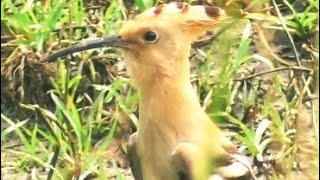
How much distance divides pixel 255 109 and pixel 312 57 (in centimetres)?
27

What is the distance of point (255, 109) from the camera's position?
3568 millimetres

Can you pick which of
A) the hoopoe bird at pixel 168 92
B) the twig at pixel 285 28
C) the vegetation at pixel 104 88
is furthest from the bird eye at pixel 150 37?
the twig at pixel 285 28

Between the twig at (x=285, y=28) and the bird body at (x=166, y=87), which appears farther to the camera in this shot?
the twig at (x=285, y=28)

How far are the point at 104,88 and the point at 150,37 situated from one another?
38.0 inches

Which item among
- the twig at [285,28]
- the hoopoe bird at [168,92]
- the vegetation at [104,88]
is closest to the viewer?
the hoopoe bird at [168,92]

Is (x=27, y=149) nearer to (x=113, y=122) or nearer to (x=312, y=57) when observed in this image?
(x=113, y=122)

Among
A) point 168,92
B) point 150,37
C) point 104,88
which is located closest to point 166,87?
point 168,92

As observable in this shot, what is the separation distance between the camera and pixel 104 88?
3662mm

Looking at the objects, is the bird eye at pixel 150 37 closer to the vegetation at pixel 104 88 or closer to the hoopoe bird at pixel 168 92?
the hoopoe bird at pixel 168 92

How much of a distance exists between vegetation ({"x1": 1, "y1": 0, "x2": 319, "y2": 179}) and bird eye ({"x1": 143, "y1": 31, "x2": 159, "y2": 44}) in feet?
1.88

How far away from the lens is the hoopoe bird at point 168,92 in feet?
8.63

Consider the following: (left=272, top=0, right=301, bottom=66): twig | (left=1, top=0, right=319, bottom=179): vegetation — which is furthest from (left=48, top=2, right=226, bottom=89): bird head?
(left=272, top=0, right=301, bottom=66): twig

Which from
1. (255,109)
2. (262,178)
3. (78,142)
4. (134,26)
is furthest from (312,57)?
(134,26)

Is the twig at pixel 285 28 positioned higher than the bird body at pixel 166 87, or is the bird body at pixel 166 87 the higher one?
the bird body at pixel 166 87
